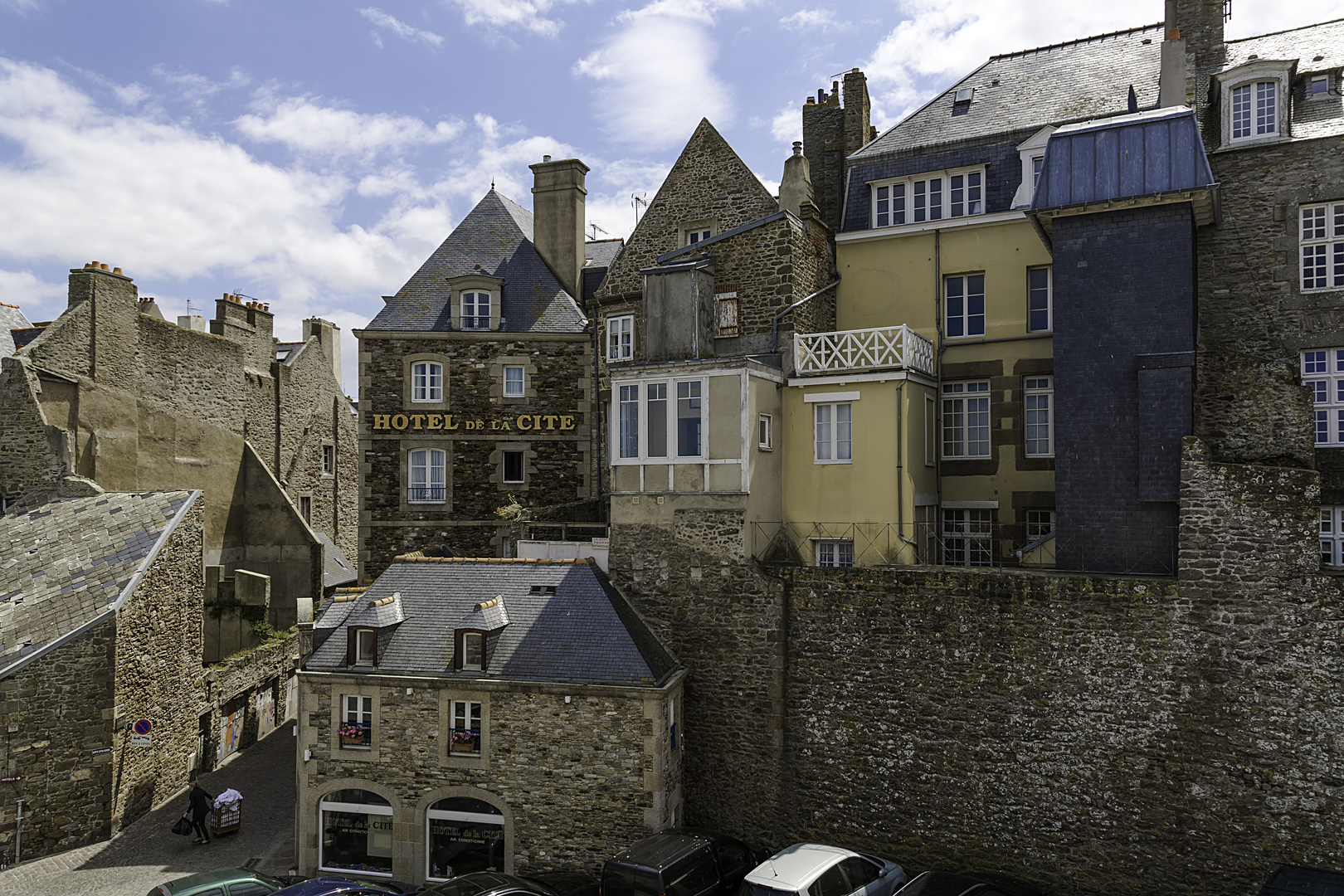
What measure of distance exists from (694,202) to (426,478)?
31.6ft

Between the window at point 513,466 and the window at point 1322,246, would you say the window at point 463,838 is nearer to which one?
the window at point 513,466

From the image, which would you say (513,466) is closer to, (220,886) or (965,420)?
(965,420)

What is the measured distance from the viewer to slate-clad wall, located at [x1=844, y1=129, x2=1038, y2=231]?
1856cm

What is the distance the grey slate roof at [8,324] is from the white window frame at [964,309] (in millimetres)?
21129

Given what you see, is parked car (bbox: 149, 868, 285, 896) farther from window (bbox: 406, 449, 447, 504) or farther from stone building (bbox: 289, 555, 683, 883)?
window (bbox: 406, 449, 447, 504)

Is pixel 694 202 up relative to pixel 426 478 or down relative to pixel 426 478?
up

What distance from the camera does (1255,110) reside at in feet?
53.2

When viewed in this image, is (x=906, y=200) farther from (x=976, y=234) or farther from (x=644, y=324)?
(x=644, y=324)

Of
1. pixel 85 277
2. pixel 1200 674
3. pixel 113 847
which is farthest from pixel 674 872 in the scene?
pixel 85 277

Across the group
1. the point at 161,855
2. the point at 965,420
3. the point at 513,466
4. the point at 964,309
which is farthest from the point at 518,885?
the point at 964,309

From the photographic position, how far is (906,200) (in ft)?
64.0

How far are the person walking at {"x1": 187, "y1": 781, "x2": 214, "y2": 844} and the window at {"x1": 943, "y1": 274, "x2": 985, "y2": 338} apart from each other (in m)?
16.9

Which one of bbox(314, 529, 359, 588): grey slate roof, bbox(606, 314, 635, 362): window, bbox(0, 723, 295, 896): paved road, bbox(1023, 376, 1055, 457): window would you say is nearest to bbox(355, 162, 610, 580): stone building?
bbox(606, 314, 635, 362): window

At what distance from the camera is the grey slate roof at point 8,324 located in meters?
22.0
